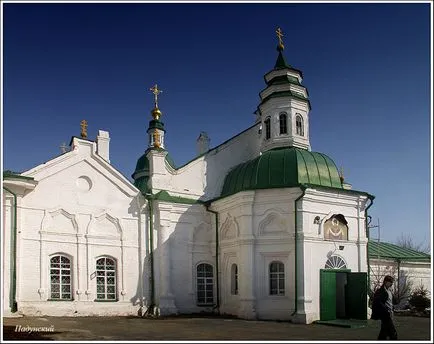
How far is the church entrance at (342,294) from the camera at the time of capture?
18.9 metres

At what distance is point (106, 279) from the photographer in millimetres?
20297

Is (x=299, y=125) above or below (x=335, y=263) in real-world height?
above

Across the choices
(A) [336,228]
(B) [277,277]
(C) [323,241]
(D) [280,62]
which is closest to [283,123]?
(D) [280,62]

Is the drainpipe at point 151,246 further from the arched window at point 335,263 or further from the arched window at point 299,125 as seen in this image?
the arched window at point 299,125

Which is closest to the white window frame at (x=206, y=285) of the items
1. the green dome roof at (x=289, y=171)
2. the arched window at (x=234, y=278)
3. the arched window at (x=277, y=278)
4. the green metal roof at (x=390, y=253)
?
the arched window at (x=234, y=278)

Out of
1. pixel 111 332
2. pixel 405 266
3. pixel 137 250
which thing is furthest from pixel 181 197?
pixel 405 266

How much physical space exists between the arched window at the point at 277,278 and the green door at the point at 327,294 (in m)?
1.54

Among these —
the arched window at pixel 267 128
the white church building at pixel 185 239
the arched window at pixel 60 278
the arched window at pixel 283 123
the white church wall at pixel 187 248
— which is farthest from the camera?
the arched window at pixel 267 128

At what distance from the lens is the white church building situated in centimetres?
1867

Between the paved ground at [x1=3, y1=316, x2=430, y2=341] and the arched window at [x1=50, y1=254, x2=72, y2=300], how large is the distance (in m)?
1.24

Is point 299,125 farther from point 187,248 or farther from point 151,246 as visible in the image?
point 151,246

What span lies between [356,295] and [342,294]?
664mm

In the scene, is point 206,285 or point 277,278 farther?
point 206,285

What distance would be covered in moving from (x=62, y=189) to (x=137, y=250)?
13.2 feet
